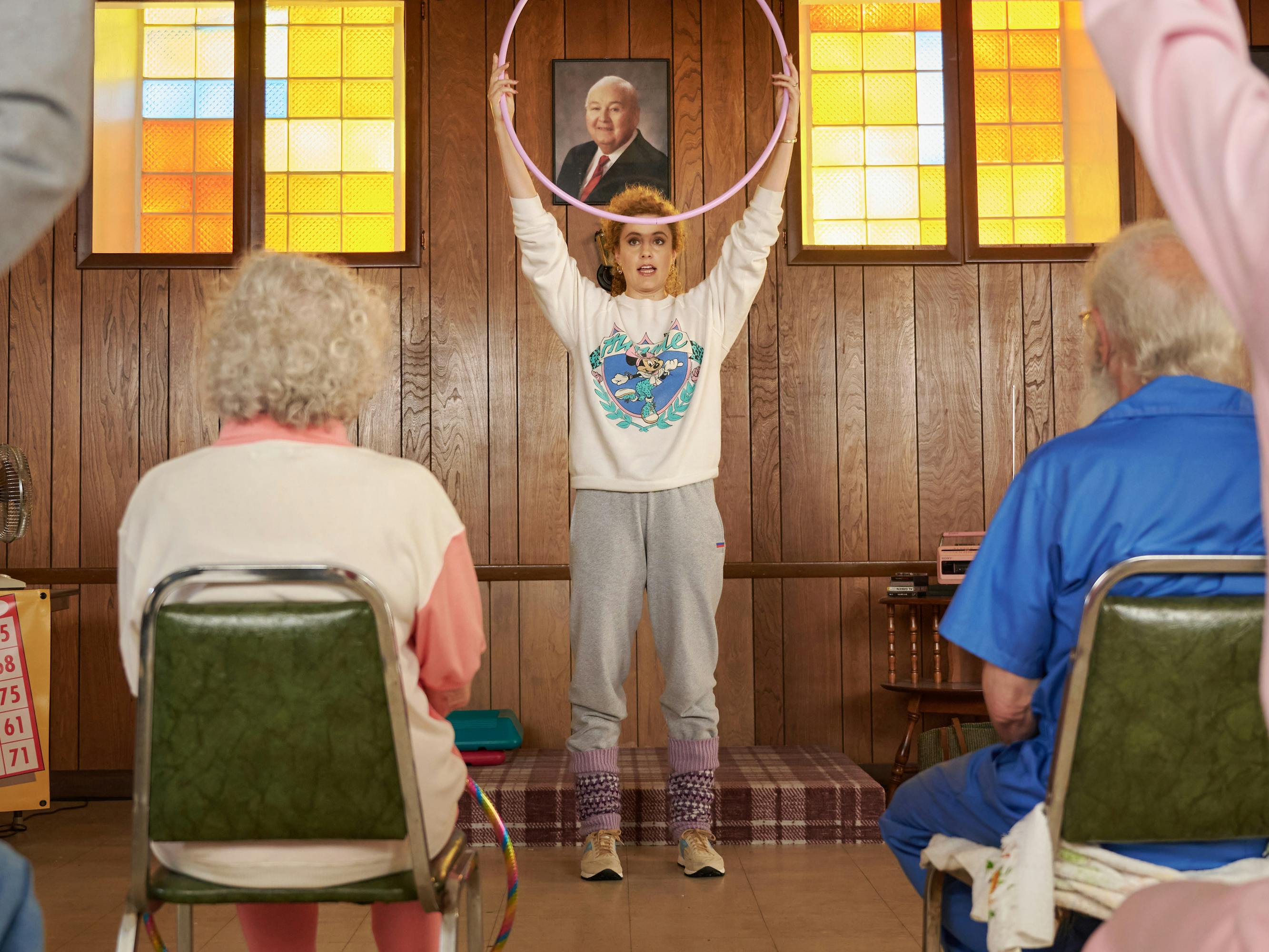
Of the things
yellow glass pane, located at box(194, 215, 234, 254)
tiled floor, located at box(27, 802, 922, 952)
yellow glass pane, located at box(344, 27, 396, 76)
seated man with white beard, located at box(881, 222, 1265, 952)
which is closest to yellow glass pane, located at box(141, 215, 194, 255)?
yellow glass pane, located at box(194, 215, 234, 254)

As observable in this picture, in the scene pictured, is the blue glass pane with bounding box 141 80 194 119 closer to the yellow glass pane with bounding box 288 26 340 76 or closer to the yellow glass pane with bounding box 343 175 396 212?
the yellow glass pane with bounding box 288 26 340 76

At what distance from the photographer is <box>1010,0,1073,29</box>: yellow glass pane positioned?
4.68m

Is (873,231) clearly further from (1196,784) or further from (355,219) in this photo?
(1196,784)

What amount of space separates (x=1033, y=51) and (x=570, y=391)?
7.77ft

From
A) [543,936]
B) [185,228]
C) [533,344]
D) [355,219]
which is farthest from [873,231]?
[543,936]

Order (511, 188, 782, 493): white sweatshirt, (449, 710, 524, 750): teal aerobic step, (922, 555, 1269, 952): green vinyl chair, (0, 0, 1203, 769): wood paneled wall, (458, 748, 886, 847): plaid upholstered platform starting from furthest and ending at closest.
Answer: (0, 0, 1203, 769): wood paneled wall
(449, 710, 524, 750): teal aerobic step
(458, 748, 886, 847): plaid upholstered platform
(511, 188, 782, 493): white sweatshirt
(922, 555, 1269, 952): green vinyl chair

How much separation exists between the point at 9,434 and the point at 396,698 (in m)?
3.80

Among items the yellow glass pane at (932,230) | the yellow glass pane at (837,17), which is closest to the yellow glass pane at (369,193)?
the yellow glass pane at (837,17)

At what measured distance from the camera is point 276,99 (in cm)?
459

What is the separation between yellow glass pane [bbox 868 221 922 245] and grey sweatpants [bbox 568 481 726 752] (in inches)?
74.3

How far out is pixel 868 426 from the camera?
4.56 meters

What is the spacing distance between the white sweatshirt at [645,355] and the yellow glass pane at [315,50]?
188 cm

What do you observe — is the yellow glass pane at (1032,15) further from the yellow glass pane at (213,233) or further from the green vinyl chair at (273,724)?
the green vinyl chair at (273,724)

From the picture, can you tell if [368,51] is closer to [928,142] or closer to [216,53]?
[216,53]
